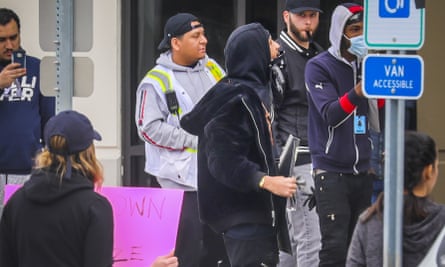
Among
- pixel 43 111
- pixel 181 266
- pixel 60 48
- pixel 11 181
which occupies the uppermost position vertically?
pixel 60 48

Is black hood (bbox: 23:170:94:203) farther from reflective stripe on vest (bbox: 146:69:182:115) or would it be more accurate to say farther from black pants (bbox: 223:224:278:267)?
reflective stripe on vest (bbox: 146:69:182:115)

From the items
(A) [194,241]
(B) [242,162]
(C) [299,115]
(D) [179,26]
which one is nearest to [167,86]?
(D) [179,26]

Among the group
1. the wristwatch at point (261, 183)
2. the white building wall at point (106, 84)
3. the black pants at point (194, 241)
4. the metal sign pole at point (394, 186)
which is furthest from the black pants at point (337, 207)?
the white building wall at point (106, 84)

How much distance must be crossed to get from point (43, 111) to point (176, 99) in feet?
3.63

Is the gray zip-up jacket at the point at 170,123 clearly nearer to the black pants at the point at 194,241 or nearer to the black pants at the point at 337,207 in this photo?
the black pants at the point at 194,241

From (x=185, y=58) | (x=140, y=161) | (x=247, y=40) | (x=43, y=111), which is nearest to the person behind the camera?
(x=247, y=40)

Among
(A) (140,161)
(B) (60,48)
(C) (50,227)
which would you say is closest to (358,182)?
(B) (60,48)

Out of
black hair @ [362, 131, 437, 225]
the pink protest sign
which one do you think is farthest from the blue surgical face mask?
black hair @ [362, 131, 437, 225]

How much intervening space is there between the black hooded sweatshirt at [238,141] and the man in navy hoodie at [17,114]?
1823 mm

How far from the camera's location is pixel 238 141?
4.98 m

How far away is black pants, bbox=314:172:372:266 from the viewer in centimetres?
578

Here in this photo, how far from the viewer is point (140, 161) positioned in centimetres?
→ 847

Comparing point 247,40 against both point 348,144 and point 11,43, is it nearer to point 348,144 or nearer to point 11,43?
point 348,144

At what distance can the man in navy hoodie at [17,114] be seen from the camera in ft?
21.8
